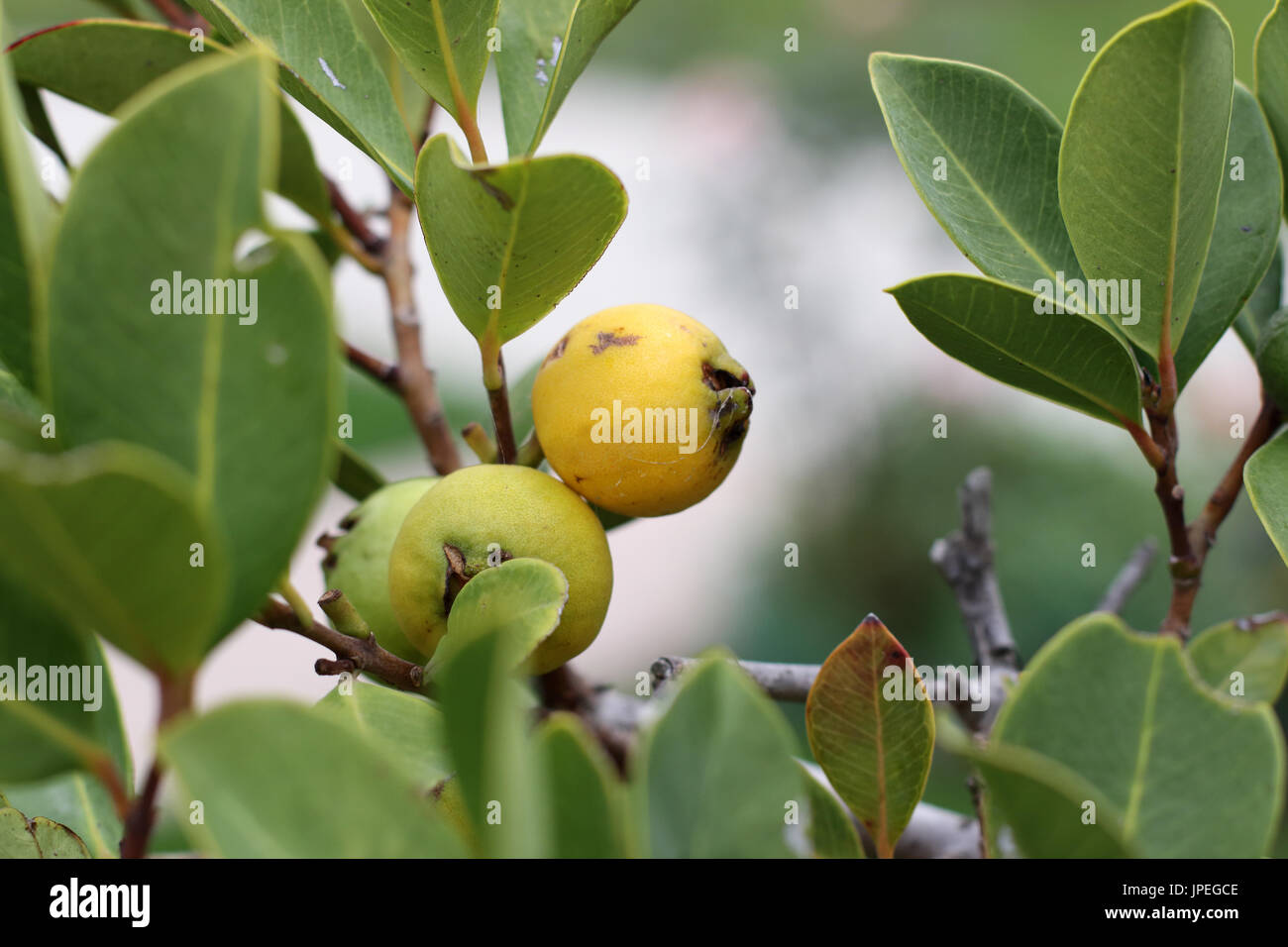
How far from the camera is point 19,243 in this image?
1.34 feet

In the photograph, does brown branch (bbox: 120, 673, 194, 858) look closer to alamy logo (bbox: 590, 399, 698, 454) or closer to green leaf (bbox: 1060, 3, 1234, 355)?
alamy logo (bbox: 590, 399, 698, 454)

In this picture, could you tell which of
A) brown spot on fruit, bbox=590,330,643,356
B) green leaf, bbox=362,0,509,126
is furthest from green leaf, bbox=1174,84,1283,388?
green leaf, bbox=362,0,509,126

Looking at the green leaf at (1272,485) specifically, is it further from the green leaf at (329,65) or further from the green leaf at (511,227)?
the green leaf at (329,65)

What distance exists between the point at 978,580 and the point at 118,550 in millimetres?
819

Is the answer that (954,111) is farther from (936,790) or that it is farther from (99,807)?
(936,790)

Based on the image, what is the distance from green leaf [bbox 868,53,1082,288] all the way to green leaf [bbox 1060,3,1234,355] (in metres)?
0.06

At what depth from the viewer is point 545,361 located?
21.8 inches

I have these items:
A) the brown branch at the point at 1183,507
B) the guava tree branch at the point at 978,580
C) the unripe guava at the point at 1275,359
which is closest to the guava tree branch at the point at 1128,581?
the guava tree branch at the point at 978,580

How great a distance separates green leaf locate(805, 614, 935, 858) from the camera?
432 mm

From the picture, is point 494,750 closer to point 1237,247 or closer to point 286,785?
point 286,785

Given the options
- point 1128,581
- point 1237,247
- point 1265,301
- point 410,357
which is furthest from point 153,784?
point 1128,581

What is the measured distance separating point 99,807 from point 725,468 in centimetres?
40

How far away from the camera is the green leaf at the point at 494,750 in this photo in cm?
24
